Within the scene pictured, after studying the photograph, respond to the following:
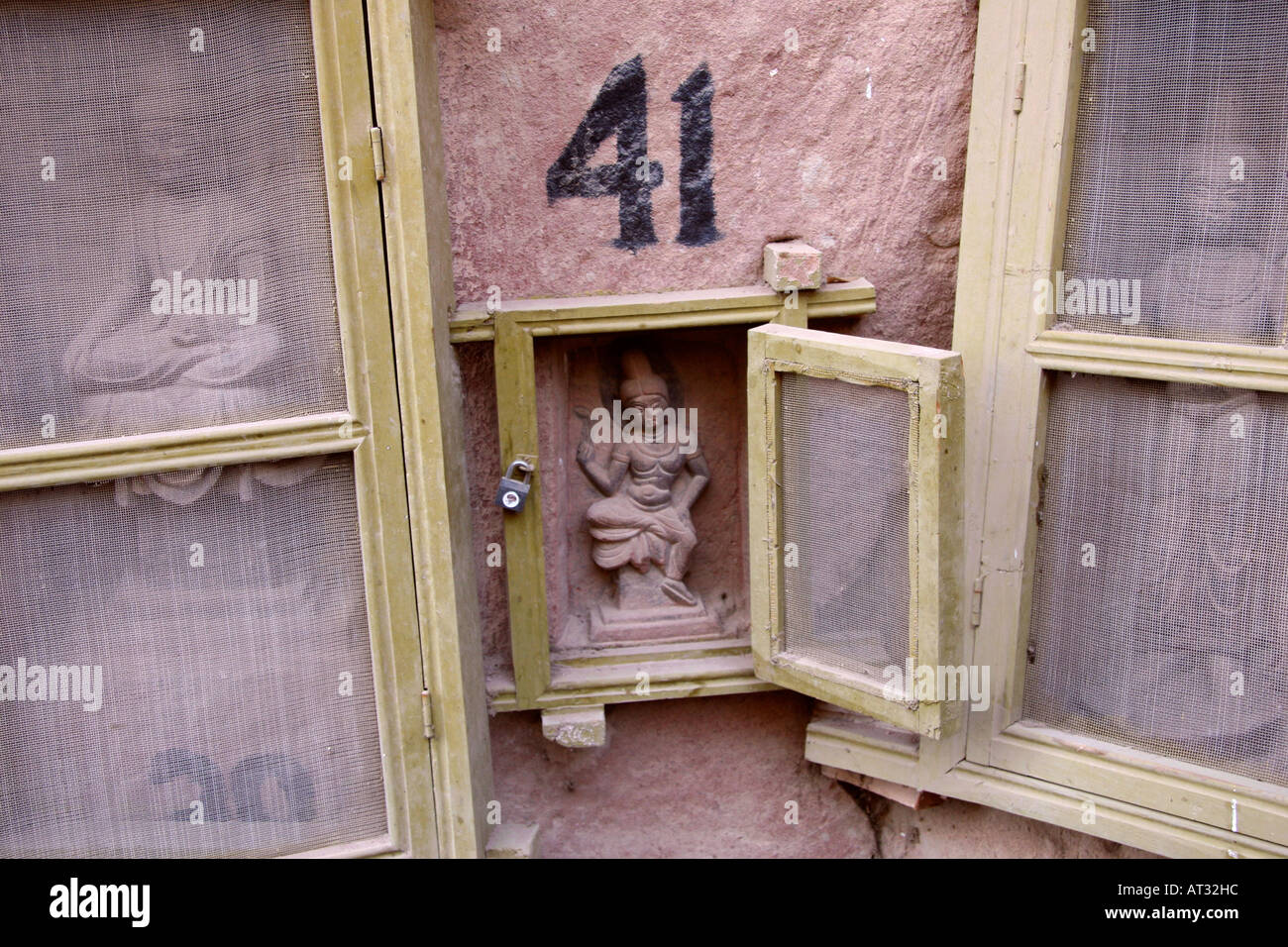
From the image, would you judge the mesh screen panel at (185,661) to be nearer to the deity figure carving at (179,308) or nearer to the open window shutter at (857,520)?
the deity figure carving at (179,308)

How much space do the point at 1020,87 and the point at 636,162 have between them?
3.31ft

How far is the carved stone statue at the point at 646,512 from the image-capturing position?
3412 millimetres

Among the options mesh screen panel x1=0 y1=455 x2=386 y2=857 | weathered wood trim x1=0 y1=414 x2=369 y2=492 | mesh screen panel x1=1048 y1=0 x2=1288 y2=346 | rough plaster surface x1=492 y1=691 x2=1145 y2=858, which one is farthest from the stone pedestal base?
mesh screen panel x1=1048 y1=0 x2=1288 y2=346

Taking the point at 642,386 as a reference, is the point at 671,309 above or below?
above

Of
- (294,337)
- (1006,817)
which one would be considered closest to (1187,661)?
(1006,817)

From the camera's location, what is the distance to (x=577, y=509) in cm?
349

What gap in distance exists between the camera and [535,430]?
3.17m

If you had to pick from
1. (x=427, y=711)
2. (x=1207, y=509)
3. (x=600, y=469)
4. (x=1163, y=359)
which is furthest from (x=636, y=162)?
(x=1207, y=509)

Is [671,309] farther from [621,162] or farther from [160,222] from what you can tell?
[160,222]

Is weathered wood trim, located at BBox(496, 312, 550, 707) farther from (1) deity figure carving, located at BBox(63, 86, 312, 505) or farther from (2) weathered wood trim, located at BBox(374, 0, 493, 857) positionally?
(1) deity figure carving, located at BBox(63, 86, 312, 505)

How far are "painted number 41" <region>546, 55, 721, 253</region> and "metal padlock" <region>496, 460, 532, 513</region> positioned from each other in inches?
26.7

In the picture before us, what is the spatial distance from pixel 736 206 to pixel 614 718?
5.11 feet

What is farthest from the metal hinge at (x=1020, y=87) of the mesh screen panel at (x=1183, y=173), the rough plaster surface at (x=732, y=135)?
A: the rough plaster surface at (x=732, y=135)

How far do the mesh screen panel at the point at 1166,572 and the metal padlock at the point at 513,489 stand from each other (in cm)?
139
